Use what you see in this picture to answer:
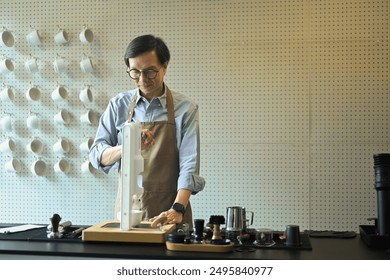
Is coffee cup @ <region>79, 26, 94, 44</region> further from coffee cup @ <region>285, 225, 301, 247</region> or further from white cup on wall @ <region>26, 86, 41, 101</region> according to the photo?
coffee cup @ <region>285, 225, 301, 247</region>

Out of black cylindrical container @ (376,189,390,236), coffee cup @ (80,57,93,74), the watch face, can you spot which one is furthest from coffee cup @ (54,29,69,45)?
black cylindrical container @ (376,189,390,236)

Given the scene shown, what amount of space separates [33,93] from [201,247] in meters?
A: 2.53

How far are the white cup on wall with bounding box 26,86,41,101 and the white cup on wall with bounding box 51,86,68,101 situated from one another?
141 millimetres

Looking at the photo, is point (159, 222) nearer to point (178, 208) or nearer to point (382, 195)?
point (178, 208)

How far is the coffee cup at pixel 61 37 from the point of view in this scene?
372 cm

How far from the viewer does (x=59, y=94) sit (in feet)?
12.2

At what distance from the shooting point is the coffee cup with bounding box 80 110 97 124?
369cm

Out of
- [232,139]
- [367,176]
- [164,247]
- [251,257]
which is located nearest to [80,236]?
[164,247]

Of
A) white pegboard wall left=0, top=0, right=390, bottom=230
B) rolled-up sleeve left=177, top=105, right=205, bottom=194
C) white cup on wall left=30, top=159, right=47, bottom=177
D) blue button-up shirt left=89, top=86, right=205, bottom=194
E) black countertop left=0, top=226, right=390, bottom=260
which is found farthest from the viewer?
white cup on wall left=30, top=159, right=47, bottom=177

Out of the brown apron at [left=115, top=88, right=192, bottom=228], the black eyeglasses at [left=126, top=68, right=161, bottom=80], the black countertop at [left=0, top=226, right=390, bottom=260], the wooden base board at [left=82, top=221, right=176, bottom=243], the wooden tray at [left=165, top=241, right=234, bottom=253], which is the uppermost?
the black eyeglasses at [left=126, top=68, right=161, bottom=80]

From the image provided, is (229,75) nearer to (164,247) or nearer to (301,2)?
(301,2)

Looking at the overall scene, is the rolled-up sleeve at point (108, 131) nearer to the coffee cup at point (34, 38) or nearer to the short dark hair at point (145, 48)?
the short dark hair at point (145, 48)

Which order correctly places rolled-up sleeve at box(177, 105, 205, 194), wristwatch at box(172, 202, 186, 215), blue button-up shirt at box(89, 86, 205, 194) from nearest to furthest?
wristwatch at box(172, 202, 186, 215)
rolled-up sleeve at box(177, 105, 205, 194)
blue button-up shirt at box(89, 86, 205, 194)
